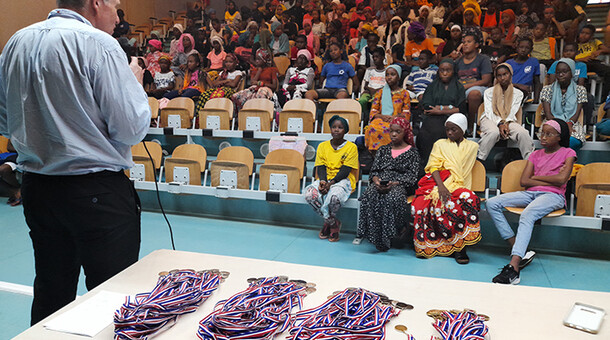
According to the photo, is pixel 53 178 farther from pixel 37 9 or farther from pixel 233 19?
pixel 233 19

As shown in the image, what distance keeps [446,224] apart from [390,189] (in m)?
0.52

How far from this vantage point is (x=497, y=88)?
4.31m

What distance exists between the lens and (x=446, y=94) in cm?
432

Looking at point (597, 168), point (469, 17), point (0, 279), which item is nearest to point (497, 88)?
point (597, 168)

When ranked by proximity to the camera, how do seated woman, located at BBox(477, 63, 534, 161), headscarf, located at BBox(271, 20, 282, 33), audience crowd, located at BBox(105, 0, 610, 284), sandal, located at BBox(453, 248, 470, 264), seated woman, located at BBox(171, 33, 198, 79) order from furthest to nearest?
headscarf, located at BBox(271, 20, 282, 33) → seated woman, located at BBox(171, 33, 198, 79) → seated woman, located at BBox(477, 63, 534, 161) → audience crowd, located at BBox(105, 0, 610, 284) → sandal, located at BBox(453, 248, 470, 264)

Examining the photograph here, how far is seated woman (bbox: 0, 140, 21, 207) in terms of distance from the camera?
4794 mm

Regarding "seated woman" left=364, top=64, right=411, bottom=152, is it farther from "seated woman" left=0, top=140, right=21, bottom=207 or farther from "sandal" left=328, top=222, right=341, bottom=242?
"seated woman" left=0, top=140, right=21, bottom=207

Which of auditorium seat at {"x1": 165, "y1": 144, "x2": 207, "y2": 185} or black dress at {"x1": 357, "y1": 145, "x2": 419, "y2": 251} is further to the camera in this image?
auditorium seat at {"x1": 165, "y1": 144, "x2": 207, "y2": 185}

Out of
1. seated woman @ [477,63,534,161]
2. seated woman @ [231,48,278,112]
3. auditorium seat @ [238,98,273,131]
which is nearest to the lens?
seated woman @ [477,63,534,161]

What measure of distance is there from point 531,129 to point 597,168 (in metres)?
1.06

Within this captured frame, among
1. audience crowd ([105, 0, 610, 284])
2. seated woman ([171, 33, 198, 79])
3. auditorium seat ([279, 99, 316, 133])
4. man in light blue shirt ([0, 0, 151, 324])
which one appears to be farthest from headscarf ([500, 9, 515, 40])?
man in light blue shirt ([0, 0, 151, 324])

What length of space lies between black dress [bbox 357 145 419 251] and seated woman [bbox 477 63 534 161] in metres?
0.78

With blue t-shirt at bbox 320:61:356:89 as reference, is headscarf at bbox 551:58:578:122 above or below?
below

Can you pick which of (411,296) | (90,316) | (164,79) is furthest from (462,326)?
(164,79)
